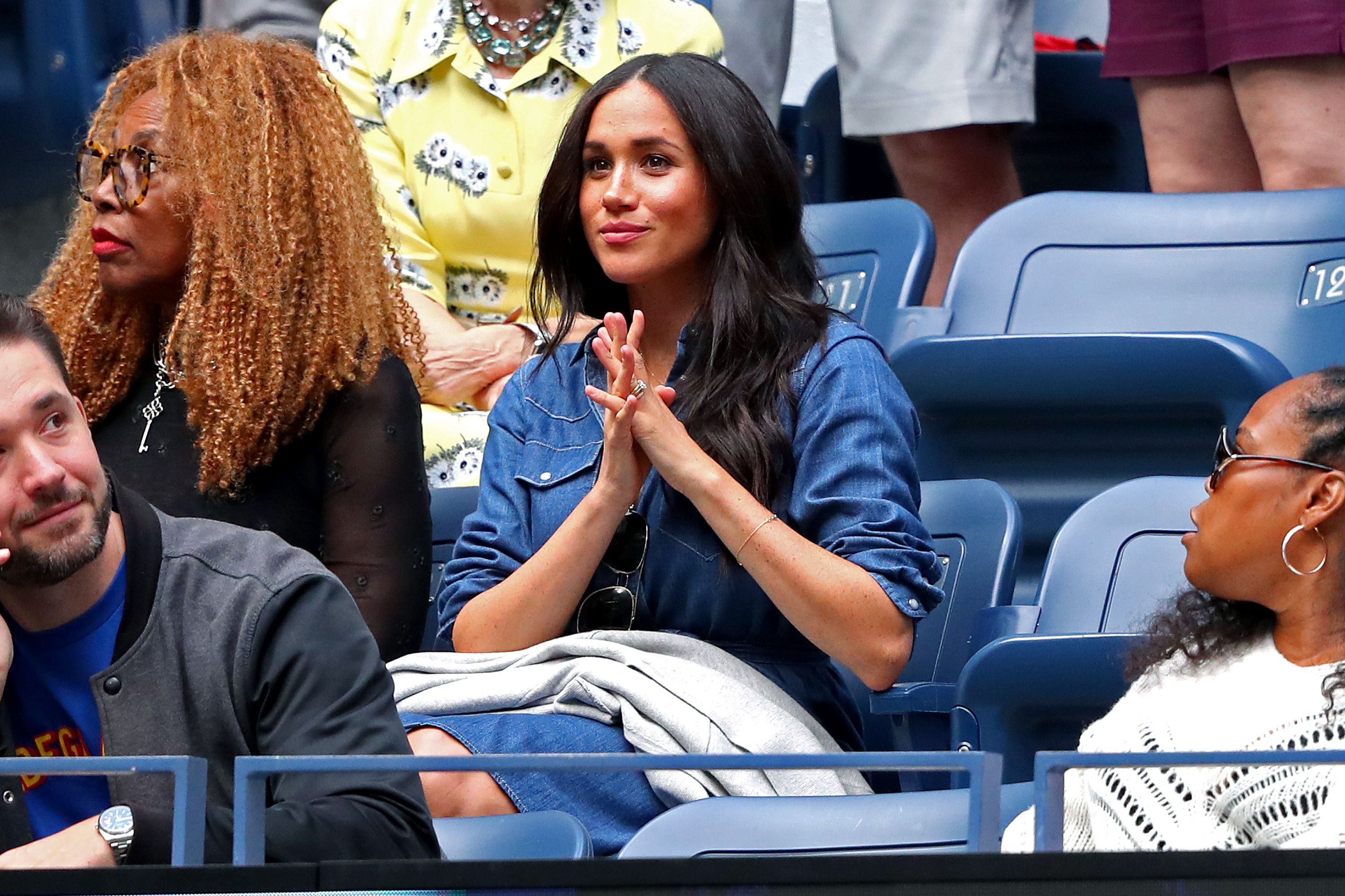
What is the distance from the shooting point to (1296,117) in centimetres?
306

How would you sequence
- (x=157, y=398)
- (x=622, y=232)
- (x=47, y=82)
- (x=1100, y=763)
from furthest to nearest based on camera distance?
(x=47, y=82)
(x=157, y=398)
(x=622, y=232)
(x=1100, y=763)

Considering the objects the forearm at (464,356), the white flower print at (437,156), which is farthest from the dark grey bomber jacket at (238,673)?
the white flower print at (437,156)

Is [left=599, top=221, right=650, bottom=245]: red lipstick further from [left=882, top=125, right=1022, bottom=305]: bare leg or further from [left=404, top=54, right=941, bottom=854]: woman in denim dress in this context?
[left=882, top=125, right=1022, bottom=305]: bare leg

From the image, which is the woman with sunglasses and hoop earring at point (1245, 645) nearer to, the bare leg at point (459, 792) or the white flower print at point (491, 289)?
the bare leg at point (459, 792)

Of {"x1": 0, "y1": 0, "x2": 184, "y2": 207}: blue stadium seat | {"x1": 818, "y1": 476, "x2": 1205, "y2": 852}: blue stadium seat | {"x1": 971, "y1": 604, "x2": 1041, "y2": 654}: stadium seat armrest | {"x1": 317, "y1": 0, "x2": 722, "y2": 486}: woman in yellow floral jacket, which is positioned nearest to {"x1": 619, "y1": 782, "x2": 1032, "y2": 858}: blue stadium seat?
{"x1": 818, "y1": 476, "x2": 1205, "y2": 852}: blue stadium seat

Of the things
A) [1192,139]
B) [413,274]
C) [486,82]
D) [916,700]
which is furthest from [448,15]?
[916,700]

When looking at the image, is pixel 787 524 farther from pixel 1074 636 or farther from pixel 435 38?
pixel 435 38

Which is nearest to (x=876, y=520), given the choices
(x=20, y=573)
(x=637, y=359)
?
(x=637, y=359)

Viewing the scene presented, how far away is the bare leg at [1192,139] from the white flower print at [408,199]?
1274 mm

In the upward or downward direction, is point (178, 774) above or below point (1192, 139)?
above

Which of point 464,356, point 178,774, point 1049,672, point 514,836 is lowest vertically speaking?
point 464,356

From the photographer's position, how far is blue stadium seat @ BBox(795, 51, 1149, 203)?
162 inches

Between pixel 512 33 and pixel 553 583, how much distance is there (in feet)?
4.75

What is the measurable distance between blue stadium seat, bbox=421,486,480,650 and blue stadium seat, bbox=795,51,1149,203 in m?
1.62
